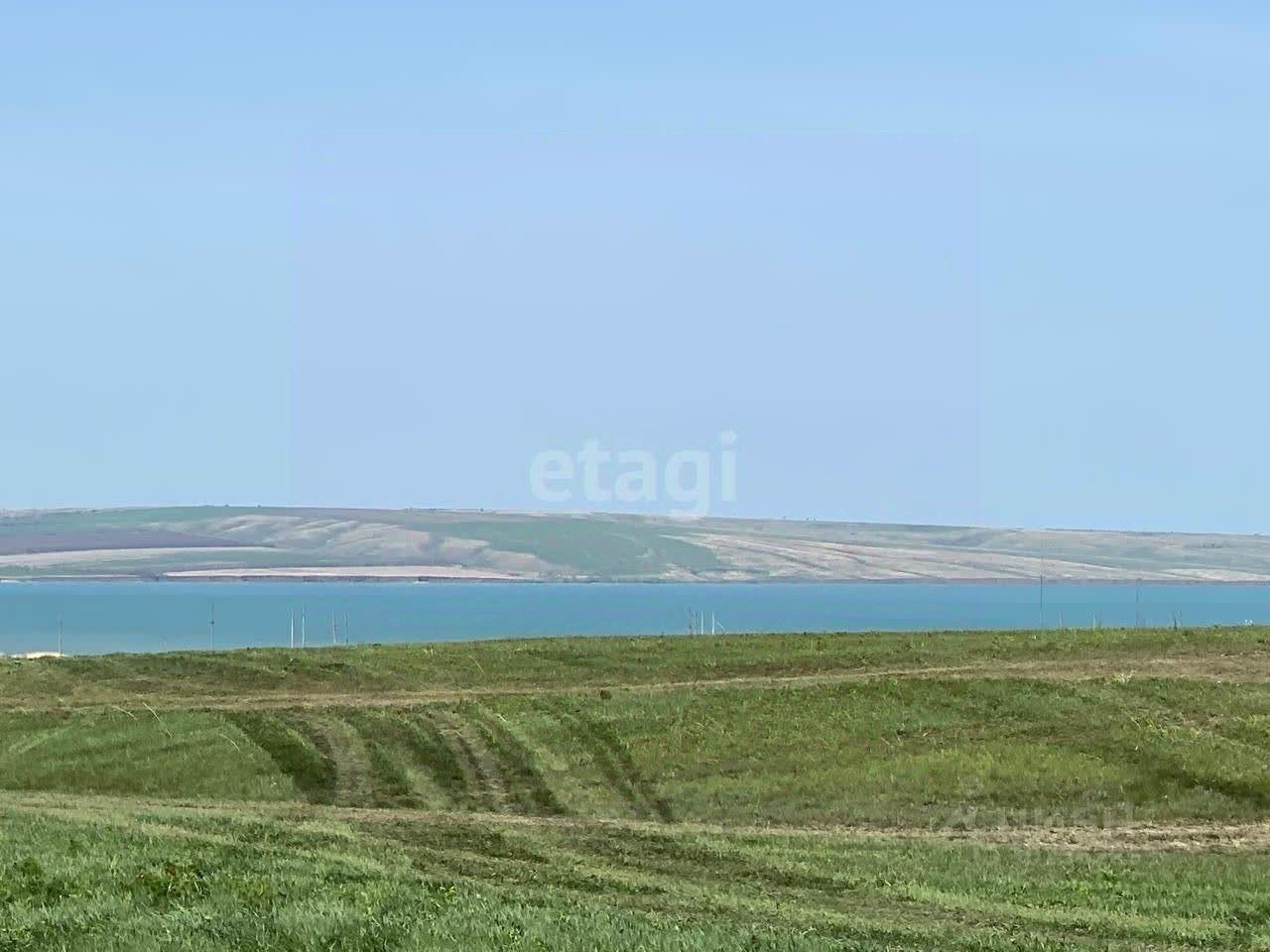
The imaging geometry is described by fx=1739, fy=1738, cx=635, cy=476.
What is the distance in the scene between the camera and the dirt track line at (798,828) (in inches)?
1326

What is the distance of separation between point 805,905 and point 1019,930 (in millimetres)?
3554

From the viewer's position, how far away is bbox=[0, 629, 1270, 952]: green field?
67.8 ft

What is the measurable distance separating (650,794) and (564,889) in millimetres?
17622

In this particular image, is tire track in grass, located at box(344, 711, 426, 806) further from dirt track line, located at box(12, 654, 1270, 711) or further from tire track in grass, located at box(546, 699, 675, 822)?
tire track in grass, located at box(546, 699, 675, 822)

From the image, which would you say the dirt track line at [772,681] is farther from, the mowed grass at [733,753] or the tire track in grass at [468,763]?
the tire track in grass at [468,763]

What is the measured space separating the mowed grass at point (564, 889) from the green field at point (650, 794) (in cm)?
9

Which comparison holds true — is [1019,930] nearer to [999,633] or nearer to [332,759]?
[332,759]

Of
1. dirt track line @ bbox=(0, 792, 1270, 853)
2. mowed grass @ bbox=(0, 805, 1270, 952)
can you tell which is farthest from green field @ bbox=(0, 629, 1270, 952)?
dirt track line @ bbox=(0, 792, 1270, 853)

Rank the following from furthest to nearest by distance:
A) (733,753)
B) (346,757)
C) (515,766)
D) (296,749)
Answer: (296,749) < (733,753) < (346,757) < (515,766)

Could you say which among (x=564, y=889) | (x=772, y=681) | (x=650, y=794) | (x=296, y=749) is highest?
(x=772, y=681)

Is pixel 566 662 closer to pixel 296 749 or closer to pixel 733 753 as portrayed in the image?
pixel 733 753

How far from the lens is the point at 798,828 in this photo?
3800 centimetres

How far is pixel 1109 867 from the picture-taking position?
29609 millimetres

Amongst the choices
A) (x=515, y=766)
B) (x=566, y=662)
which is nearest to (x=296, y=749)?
(x=515, y=766)
